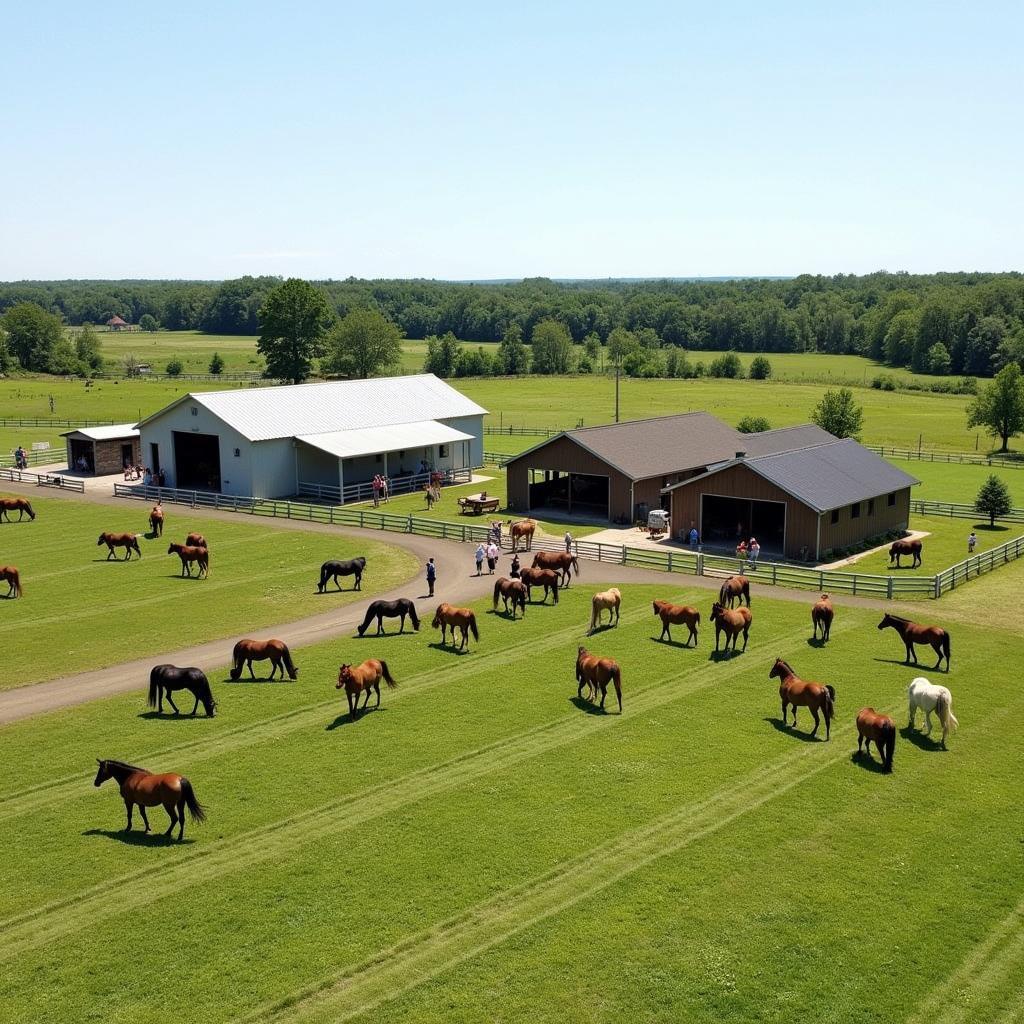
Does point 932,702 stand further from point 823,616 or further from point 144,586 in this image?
point 144,586

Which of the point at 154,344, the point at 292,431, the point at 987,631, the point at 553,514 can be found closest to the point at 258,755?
the point at 987,631

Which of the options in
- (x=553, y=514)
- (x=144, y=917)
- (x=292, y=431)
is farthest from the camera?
(x=292, y=431)

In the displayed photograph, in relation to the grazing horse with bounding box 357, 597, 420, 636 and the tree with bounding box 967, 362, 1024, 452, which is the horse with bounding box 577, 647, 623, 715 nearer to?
the grazing horse with bounding box 357, 597, 420, 636

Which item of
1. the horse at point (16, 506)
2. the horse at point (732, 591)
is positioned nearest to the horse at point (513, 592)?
the horse at point (732, 591)

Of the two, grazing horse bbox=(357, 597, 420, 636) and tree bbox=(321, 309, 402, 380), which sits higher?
tree bbox=(321, 309, 402, 380)

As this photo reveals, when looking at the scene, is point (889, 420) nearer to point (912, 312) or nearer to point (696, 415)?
point (696, 415)

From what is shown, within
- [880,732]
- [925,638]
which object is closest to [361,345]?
[925,638]

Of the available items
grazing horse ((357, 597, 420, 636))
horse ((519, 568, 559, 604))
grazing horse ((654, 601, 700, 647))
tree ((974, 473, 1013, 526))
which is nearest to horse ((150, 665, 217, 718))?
grazing horse ((357, 597, 420, 636))

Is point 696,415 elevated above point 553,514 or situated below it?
above
